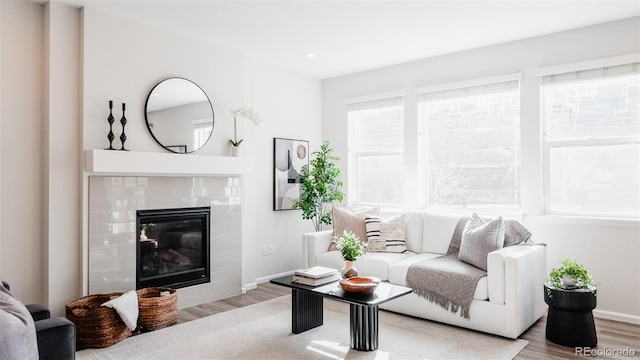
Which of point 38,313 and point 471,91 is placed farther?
point 471,91

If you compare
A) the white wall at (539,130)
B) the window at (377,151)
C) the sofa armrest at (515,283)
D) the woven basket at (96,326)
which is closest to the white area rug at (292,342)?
the woven basket at (96,326)

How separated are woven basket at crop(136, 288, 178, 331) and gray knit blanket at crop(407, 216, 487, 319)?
1.94 metres

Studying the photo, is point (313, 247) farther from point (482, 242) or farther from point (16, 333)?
point (16, 333)

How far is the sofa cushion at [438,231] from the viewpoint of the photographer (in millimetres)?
4051

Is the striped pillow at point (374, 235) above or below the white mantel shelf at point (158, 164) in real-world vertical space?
below

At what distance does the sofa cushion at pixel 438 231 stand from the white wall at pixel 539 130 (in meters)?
0.70

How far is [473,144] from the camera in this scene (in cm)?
443

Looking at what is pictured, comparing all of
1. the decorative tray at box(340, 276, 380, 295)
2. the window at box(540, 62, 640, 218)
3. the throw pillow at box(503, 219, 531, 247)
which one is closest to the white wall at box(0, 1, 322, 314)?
the decorative tray at box(340, 276, 380, 295)

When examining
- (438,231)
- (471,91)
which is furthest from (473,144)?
(438,231)

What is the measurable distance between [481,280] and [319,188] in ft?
7.12

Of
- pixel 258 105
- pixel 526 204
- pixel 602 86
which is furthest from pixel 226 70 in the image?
pixel 602 86

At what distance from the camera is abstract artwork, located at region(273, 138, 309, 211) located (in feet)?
16.6

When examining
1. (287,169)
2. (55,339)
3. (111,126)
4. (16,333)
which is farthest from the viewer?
(287,169)

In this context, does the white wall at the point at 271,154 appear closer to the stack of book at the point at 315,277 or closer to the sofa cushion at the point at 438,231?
the stack of book at the point at 315,277
